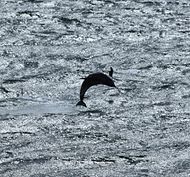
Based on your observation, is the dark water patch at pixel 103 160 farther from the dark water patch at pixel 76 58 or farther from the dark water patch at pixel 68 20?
the dark water patch at pixel 68 20

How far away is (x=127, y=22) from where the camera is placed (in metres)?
4.06

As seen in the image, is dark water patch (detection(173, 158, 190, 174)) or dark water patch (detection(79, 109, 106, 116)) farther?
dark water patch (detection(79, 109, 106, 116))

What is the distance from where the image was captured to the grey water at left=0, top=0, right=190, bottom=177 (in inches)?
98.7

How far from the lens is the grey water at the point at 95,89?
251 cm

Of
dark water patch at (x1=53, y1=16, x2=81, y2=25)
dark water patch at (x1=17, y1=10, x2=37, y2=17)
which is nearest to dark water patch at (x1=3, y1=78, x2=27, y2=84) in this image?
dark water patch at (x1=53, y1=16, x2=81, y2=25)

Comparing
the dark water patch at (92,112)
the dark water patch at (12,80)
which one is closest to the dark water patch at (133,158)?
the dark water patch at (92,112)

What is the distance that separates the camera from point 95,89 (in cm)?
314

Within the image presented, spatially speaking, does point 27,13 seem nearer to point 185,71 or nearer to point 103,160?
point 185,71

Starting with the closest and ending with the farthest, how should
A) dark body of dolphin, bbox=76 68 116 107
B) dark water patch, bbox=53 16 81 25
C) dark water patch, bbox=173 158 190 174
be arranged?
1. dark water patch, bbox=173 158 190 174
2. dark body of dolphin, bbox=76 68 116 107
3. dark water patch, bbox=53 16 81 25

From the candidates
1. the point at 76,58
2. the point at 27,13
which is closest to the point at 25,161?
the point at 76,58

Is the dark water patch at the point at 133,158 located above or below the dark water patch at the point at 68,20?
below

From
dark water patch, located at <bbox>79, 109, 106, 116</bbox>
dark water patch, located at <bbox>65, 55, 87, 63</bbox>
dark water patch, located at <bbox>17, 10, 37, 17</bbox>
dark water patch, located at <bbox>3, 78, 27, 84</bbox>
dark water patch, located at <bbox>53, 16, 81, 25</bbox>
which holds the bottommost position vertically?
dark water patch, located at <bbox>79, 109, 106, 116</bbox>

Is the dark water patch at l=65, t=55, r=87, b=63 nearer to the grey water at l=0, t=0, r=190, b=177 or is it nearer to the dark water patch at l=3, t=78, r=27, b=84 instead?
the grey water at l=0, t=0, r=190, b=177

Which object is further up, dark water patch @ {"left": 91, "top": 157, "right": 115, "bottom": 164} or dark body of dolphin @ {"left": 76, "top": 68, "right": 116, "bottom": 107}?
dark body of dolphin @ {"left": 76, "top": 68, "right": 116, "bottom": 107}
